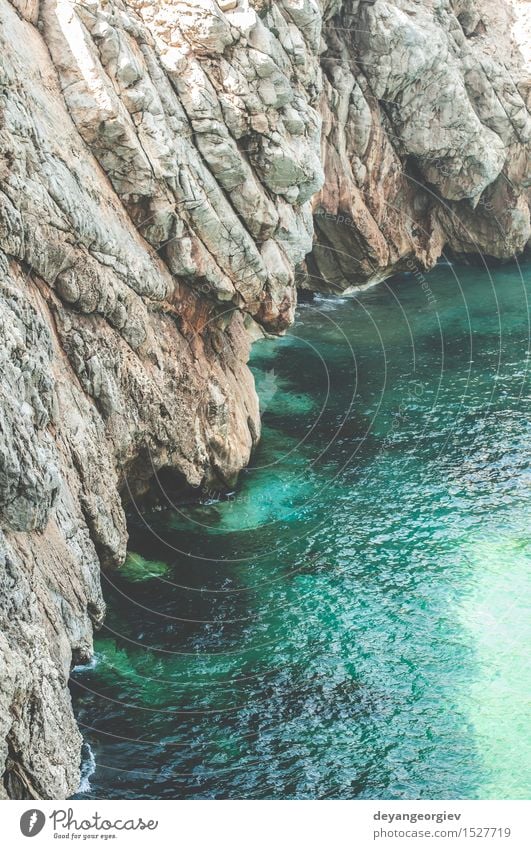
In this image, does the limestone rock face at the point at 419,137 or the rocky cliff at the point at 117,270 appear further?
the limestone rock face at the point at 419,137

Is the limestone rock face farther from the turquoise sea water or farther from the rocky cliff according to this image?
the turquoise sea water

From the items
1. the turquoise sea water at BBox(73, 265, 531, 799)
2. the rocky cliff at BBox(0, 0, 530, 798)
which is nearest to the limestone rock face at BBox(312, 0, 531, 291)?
the rocky cliff at BBox(0, 0, 530, 798)

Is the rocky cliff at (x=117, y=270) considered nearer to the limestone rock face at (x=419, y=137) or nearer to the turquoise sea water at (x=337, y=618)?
the turquoise sea water at (x=337, y=618)

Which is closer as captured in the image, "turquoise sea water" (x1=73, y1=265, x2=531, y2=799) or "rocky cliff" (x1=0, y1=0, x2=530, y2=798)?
"rocky cliff" (x1=0, y1=0, x2=530, y2=798)

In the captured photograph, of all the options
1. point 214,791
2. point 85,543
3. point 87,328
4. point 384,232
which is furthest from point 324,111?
point 214,791

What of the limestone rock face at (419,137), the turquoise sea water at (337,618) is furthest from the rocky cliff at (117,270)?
the limestone rock face at (419,137)

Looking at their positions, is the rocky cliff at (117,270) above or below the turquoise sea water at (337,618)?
above
